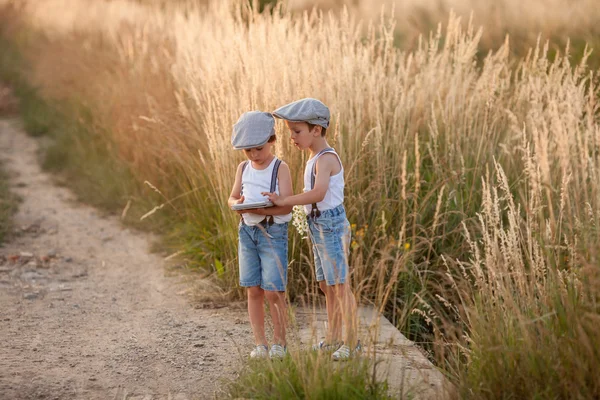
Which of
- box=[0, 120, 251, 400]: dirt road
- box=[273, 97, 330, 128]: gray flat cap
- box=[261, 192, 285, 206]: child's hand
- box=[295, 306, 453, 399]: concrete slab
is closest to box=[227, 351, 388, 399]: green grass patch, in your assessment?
box=[295, 306, 453, 399]: concrete slab

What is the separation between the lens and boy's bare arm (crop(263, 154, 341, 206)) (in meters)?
3.30

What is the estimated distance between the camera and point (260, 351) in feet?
11.2

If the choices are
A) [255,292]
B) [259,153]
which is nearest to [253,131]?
[259,153]

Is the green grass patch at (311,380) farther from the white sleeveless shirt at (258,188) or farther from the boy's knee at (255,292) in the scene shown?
the white sleeveless shirt at (258,188)

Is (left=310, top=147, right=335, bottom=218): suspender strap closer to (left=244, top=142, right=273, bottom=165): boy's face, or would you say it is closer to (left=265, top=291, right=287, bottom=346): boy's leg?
(left=244, top=142, right=273, bottom=165): boy's face

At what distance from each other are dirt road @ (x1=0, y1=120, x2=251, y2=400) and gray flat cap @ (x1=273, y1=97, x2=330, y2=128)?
3.60 feet

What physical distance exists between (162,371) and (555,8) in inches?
335

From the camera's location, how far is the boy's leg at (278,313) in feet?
11.5

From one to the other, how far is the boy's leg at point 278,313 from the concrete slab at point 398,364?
17cm

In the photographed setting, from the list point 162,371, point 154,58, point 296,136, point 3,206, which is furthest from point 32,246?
point 296,136

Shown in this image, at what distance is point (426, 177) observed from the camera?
511 cm

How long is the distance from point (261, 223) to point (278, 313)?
1.46 feet

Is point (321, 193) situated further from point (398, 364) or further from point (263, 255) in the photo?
point (398, 364)

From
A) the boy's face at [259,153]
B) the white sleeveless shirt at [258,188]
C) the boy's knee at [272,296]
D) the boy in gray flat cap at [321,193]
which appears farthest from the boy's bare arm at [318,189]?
the boy's knee at [272,296]
